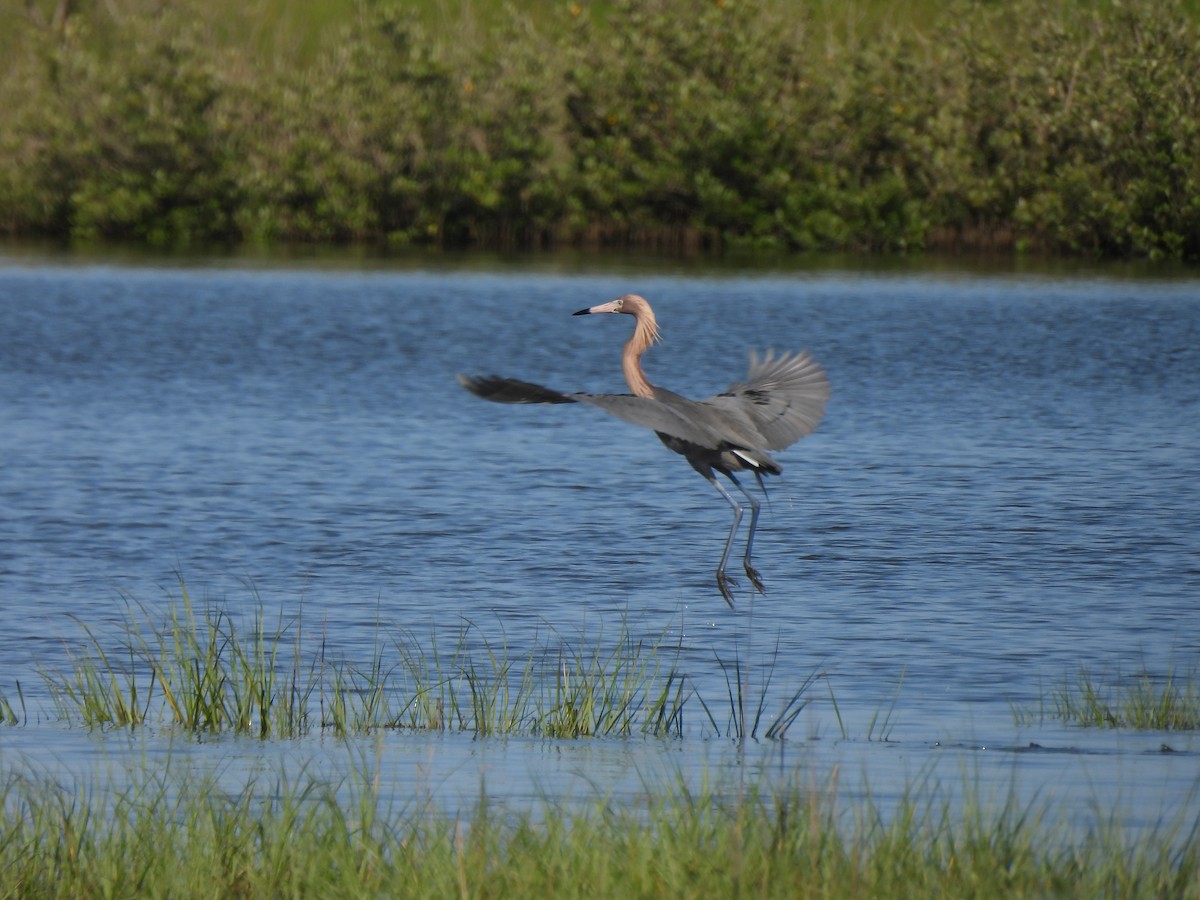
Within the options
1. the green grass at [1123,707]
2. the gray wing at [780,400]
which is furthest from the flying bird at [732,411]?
the green grass at [1123,707]

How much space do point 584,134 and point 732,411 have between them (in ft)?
116

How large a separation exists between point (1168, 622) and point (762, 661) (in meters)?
2.19

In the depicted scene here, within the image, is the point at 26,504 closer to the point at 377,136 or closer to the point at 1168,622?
the point at 1168,622

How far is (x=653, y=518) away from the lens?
12867mm

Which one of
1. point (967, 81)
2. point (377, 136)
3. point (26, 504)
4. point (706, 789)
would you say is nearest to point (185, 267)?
point (377, 136)

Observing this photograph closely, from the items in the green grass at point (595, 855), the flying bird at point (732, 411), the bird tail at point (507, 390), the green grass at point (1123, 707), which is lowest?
the green grass at point (1123, 707)

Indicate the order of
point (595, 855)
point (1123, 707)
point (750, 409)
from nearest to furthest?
point (595, 855) → point (1123, 707) → point (750, 409)

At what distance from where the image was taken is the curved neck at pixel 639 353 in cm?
889

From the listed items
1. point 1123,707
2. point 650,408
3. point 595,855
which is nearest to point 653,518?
point 650,408

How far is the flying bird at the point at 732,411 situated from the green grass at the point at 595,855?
2506mm

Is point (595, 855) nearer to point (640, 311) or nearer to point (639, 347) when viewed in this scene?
point (639, 347)

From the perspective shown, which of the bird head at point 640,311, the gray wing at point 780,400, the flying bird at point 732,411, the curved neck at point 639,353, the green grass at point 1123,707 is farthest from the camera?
the bird head at point 640,311

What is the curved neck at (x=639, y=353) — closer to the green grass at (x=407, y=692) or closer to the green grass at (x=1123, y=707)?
the green grass at (x=407, y=692)

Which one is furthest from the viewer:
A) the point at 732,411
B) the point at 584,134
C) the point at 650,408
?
the point at 584,134
